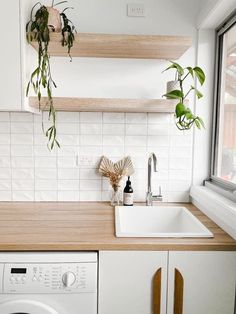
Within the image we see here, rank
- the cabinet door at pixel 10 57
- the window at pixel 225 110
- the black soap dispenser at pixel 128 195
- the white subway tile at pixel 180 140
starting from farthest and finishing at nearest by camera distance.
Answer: the white subway tile at pixel 180 140 → the black soap dispenser at pixel 128 195 → the window at pixel 225 110 → the cabinet door at pixel 10 57

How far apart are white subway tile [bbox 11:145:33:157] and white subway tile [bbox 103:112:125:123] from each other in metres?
0.55

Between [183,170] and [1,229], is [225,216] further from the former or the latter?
[1,229]

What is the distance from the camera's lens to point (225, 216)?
52.6 inches

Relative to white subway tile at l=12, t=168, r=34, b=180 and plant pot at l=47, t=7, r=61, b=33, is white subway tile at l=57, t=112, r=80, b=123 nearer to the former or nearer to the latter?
white subway tile at l=12, t=168, r=34, b=180

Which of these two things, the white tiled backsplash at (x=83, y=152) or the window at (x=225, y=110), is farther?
the white tiled backsplash at (x=83, y=152)

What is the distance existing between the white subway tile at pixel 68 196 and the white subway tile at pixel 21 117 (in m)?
0.55

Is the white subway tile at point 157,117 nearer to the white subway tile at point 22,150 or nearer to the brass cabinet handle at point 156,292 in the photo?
the white subway tile at point 22,150

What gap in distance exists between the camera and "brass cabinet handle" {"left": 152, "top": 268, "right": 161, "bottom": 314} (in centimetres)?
122

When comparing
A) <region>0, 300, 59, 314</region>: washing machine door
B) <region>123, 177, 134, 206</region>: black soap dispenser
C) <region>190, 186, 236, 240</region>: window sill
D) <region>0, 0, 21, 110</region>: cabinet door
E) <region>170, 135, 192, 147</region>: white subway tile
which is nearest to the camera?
<region>0, 300, 59, 314</region>: washing machine door

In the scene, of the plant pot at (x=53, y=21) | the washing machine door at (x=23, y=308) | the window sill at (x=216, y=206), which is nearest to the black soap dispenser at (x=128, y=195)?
the window sill at (x=216, y=206)

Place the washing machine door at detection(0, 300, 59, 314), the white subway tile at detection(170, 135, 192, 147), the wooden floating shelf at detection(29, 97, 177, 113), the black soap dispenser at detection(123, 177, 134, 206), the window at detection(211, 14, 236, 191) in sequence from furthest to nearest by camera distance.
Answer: the white subway tile at detection(170, 135, 192, 147)
the black soap dispenser at detection(123, 177, 134, 206)
the window at detection(211, 14, 236, 191)
the wooden floating shelf at detection(29, 97, 177, 113)
the washing machine door at detection(0, 300, 59, 314)

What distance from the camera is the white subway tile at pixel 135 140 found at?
185cm

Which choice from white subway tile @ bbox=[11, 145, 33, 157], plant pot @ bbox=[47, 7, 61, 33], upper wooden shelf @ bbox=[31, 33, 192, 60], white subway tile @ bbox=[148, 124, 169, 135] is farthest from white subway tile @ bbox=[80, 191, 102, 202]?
plant pot @ bbox=[47, 7, 61, 33]

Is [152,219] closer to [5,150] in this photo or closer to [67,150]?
[67,150]
